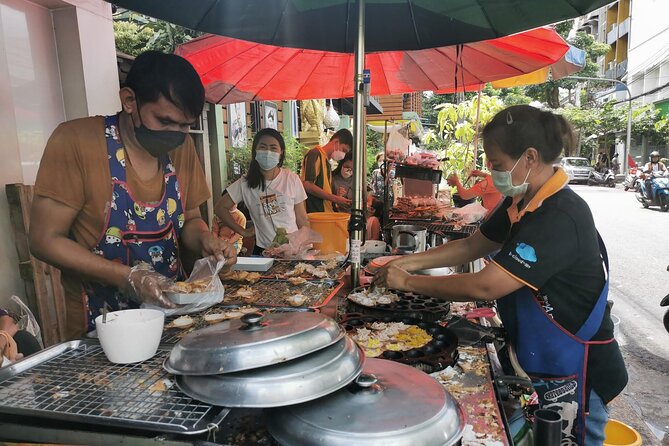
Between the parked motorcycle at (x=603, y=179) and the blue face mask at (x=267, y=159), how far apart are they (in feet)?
93.4

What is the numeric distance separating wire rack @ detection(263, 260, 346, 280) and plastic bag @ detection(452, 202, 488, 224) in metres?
2.69

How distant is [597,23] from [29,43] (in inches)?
2113

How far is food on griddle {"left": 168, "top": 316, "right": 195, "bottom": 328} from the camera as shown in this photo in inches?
67.3

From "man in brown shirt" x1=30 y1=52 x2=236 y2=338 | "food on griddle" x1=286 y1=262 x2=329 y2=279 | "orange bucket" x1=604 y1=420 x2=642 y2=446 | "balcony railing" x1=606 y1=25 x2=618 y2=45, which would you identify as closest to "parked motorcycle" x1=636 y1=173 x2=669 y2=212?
"orange bucket" x1=604 y1=420 x2=642 y2=446

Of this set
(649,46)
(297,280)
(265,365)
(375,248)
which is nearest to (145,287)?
(297,280)

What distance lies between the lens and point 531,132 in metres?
1.97

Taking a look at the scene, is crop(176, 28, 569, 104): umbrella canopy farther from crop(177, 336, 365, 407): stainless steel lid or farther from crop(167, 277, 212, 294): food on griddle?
crop(177, 336, 365, 407): stainless steel lid

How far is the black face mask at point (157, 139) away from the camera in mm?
2002

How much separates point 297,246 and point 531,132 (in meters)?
1.77

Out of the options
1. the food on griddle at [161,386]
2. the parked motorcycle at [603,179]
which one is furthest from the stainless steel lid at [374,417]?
the parked motorcycle at [603,179]

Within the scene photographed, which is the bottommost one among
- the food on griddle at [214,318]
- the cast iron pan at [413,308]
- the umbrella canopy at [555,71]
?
the cast iron pan at [413,308]

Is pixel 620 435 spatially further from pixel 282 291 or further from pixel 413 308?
pixel 282 291

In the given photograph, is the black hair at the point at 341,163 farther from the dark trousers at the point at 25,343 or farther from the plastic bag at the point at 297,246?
the dark trousers at the point at 25,343

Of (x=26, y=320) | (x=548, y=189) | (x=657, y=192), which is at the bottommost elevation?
(x=657, y=192)
